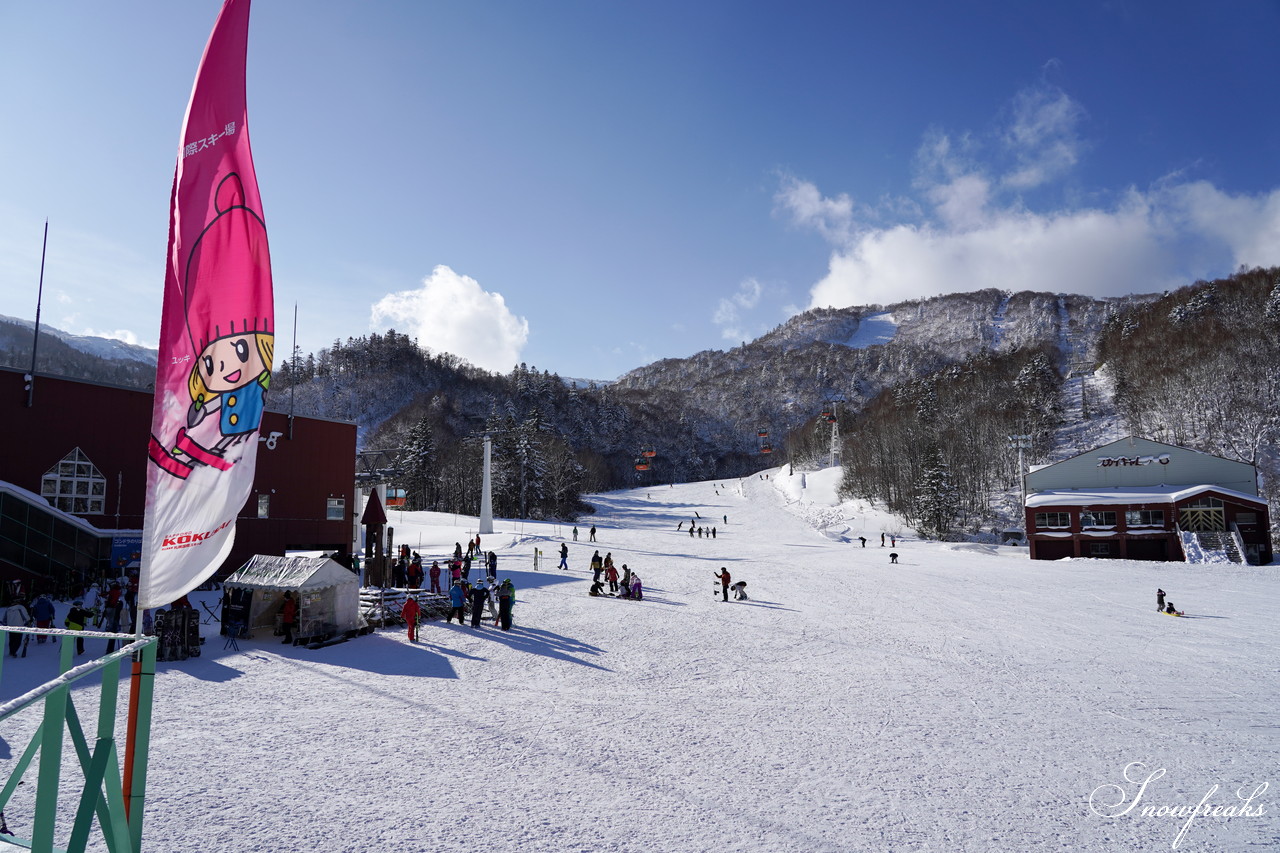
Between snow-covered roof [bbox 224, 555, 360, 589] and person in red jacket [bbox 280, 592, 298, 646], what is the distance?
1.72 ft

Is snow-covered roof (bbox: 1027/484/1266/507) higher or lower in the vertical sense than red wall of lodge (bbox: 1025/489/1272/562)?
higher

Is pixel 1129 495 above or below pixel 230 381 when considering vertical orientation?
below

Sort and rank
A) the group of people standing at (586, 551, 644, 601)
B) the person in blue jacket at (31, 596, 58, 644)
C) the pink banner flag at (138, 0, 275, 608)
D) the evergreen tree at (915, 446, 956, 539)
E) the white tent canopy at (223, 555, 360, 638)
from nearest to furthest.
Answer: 1. the pink banner flag at (138, 0, 275, 608)
2. the person in blue jacket at (31, 596, 58, 644)
3. the white tent canopy at (223, 555, 360, 638)
4. the group of people standing at (586, 551, 644, 601)
5. the evergreen tree at (915, 446, 956, 539)

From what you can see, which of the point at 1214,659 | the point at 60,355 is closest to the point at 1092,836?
the point at 1214,659

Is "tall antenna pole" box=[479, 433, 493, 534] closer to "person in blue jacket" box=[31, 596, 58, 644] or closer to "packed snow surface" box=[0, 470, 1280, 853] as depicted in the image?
"packed snow surface" box=[0, 470, 1280, 853]

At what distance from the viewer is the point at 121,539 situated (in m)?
23.1

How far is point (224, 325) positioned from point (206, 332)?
0.11m

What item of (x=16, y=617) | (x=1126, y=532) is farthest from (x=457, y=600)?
(x=1126, y=532)

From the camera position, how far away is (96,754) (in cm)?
320

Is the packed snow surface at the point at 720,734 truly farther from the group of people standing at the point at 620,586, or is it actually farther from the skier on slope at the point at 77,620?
the group of people standing at the point at 620,586

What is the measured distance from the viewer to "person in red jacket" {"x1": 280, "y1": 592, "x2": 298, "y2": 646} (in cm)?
1491

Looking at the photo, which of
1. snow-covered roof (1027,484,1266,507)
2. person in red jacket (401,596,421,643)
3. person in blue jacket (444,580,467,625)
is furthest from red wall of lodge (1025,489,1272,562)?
person in red jacket (401,596,421,643)

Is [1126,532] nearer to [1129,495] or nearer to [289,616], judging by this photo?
[1129,495]

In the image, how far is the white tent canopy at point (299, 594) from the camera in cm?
1483
